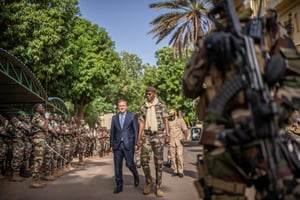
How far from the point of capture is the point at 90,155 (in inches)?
678

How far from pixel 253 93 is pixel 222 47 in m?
0.36

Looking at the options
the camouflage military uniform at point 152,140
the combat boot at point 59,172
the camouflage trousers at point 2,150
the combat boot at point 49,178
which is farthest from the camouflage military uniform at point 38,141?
the camouflage military uniform at point 152,140

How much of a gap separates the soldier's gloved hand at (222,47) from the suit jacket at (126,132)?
4.34 metres

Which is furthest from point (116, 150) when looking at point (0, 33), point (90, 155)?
point (0, 33)

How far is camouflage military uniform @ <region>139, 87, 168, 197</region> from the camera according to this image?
599cm

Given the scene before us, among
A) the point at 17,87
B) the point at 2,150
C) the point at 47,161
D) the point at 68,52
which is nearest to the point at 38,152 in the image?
the point at 47,161

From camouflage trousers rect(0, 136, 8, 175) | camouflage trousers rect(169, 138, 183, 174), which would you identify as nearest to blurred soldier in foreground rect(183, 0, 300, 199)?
camouflage trousers rect(169, 138, 183, 174)

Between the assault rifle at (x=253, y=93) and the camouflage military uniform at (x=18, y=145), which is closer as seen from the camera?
the assault rifle at (x=253, y=93)

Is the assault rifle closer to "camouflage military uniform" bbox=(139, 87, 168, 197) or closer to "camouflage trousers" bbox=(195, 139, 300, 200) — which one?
"camouflage trousers" bbox=(195, 139, 300, 200)

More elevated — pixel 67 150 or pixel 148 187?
pixel 67 150

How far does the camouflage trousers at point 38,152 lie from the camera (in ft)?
23.1

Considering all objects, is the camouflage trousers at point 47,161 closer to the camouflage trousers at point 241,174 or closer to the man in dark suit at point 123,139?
the man in dark suit at point 123,139

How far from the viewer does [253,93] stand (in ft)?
6.70

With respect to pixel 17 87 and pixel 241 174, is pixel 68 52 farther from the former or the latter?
pixel 241 174
